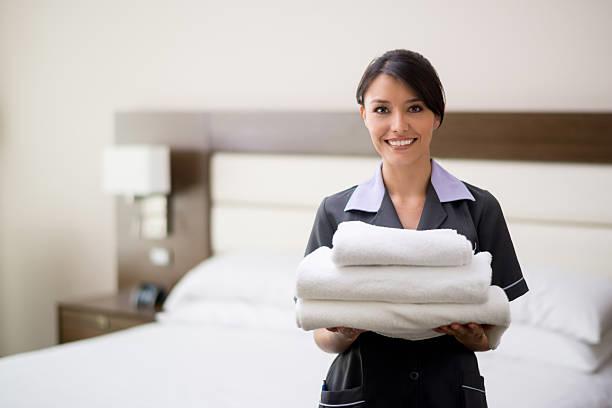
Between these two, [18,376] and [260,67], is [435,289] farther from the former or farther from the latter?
[260,67]

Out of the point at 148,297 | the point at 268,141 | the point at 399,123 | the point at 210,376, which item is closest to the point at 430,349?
the point at 399,123

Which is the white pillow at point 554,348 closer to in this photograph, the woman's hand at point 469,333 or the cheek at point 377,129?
the woman's hand at point 469,333

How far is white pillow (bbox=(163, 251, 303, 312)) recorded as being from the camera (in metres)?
2.88

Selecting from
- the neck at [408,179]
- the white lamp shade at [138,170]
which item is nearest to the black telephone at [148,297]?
the white lamp shade at [138,170]

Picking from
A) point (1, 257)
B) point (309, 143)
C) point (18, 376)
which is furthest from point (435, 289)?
point (1, 257)

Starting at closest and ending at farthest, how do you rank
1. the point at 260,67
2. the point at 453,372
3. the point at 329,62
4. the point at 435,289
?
the point at 435,289, the point at 453,372, the point at 329,62, the point at 260,67

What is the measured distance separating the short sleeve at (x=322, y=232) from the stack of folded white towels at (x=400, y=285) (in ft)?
0.46

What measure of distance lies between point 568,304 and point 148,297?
1.67 metres

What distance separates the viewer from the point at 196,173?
11.2 ft

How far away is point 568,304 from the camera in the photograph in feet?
7.84

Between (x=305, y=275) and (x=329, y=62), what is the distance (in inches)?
77.0

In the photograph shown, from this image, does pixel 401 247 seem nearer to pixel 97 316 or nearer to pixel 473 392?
pixel 473 392

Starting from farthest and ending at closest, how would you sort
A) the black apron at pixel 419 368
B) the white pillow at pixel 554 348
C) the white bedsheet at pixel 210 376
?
the white pillow at pixel 554 348, the white bedsheet at pixel 210 376, the black apron at pixel 419 368

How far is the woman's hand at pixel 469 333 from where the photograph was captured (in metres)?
1.23
